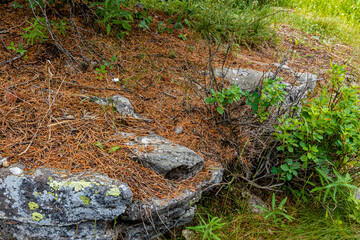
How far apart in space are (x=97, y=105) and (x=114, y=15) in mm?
1198

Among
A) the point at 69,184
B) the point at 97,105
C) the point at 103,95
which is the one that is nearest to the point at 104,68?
the point at 103,95

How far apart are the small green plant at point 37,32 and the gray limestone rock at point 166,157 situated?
1.50 m

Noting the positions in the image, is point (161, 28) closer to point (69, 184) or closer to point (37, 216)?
point (69, 184)

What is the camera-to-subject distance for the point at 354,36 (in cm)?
530

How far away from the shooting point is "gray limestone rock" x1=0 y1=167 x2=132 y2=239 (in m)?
1.59

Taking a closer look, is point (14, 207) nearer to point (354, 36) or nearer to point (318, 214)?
point (318, 214)

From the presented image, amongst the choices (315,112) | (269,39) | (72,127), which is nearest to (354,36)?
(269,39)

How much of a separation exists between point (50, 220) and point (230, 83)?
225cm

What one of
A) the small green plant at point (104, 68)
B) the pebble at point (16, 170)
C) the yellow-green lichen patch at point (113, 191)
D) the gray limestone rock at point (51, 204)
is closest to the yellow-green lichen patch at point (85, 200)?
the gray limestone rock at point (51, 204)

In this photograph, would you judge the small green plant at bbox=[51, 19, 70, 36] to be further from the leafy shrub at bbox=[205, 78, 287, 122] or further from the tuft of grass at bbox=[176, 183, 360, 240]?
the tuft of grass at bbox=[176, 183, 360, 240]

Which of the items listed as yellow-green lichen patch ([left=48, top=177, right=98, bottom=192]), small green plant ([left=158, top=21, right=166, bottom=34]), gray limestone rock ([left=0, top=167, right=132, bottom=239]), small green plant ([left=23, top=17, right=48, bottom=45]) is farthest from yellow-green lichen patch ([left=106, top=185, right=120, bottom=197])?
small green plant ([left=158, top=21, right=166, bottom=34])

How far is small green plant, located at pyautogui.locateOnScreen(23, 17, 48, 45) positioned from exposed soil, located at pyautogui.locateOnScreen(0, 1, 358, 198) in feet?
0.23

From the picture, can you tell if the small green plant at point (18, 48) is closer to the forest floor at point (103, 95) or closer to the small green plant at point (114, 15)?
the forest floor at point (103, 95)

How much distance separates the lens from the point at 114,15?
9.54 ft
